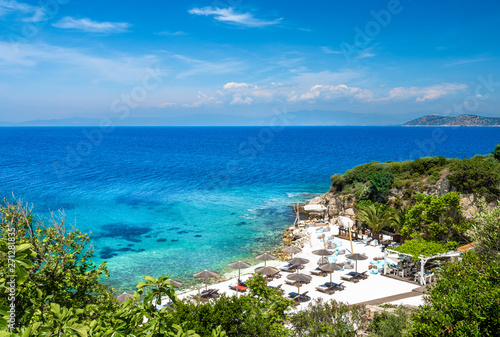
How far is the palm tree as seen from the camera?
28.4 meters

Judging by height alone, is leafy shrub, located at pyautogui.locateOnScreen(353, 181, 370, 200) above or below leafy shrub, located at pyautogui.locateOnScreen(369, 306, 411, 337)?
above

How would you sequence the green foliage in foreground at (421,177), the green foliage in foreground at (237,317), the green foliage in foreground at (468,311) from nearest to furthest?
1. the green foliage in foreground at (468,311)
2. the green foliage in foreground at (237,317)
3. the green foliage in foreground at (421,177)

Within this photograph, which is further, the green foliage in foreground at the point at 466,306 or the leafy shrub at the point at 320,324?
the leafy shrub at the point at 320,324

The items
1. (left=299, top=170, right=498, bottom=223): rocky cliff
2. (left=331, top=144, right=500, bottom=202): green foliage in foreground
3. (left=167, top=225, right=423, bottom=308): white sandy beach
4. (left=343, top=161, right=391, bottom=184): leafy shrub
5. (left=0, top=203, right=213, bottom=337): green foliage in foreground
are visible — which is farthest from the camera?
(left=343, top=161, right=391, bottom=184): leafy shrub

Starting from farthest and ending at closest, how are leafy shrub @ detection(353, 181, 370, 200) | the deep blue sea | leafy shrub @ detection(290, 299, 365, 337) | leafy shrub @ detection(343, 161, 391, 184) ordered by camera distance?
leafy shrub @ detection(343, 161, 391, 184)
leafy shrub @ detection(353, 181, 370, 200)
the deep blue sea
leafy shrub @ detection(290, 299, 365, 337)

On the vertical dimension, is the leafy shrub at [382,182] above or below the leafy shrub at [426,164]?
below

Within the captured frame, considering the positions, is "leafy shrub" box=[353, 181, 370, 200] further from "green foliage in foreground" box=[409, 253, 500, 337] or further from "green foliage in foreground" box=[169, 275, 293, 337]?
"green foliage in foreground" box=[169, 275, 293, 337]

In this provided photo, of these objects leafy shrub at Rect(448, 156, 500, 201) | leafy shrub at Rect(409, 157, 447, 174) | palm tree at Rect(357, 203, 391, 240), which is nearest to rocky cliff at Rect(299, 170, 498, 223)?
leafy shrub at Rect(448, 156, 500, 201)

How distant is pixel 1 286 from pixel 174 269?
22.9 meters

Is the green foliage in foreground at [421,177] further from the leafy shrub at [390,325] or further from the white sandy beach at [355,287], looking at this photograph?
the leafy shrub at [390,325]

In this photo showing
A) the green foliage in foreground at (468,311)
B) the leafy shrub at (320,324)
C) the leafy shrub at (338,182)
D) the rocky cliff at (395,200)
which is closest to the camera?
the green foliage in foreground at (468,311)

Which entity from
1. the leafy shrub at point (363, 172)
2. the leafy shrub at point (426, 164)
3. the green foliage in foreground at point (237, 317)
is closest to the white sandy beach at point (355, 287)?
the green foliage in foreground at point (237, 317)

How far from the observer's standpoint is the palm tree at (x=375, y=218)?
28406 millimetres

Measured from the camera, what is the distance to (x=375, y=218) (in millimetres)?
28453
